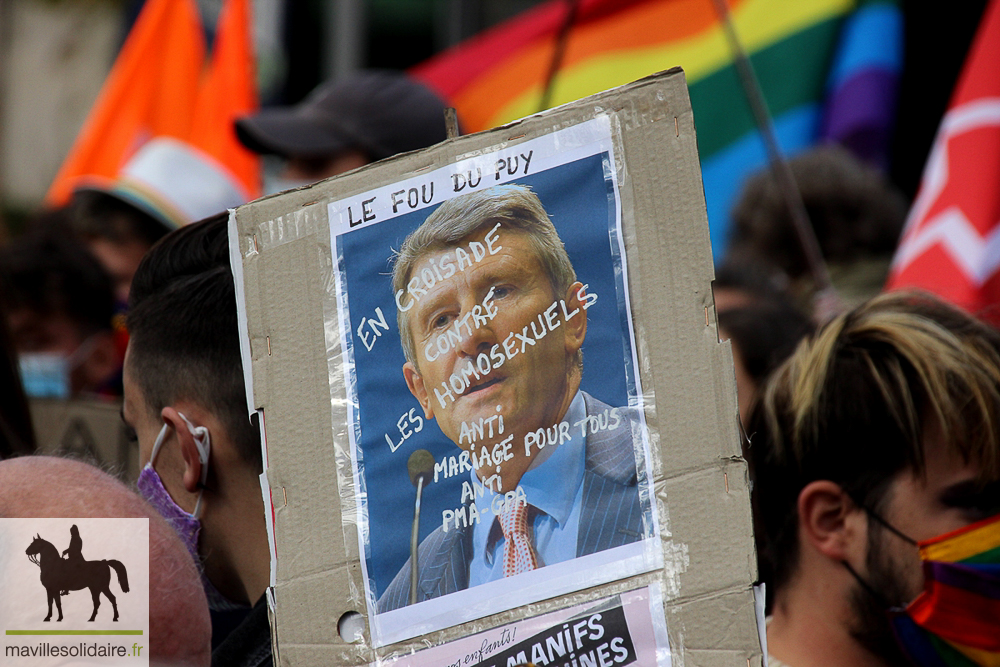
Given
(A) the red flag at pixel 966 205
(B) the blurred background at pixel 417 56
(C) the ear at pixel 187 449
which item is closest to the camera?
(C) the ear at pixel 187 449

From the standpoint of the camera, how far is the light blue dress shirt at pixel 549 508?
4.07 feet

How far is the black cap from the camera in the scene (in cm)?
328

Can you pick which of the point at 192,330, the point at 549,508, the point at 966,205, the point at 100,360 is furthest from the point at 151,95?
the point at 549,508

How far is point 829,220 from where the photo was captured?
3.90 m

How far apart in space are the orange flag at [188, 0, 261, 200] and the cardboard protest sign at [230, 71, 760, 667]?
397cm

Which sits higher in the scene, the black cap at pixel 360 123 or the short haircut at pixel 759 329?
the black cap at pixel 360 123

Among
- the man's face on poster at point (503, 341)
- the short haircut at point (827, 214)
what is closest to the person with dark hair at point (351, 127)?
the short haircut at point (827, 214)

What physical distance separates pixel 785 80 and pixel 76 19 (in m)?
7.02

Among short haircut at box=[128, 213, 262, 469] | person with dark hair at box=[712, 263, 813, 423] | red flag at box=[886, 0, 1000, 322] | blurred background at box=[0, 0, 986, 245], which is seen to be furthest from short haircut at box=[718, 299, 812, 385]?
short haircut at box=[128, 213, 262, 469]

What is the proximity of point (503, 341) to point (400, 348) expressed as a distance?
0.45ft

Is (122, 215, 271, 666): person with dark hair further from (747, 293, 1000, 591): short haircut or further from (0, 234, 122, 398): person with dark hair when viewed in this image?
(0, 234, 122, 398): person with dark hair

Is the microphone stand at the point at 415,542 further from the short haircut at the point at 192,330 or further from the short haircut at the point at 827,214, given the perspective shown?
the short haircut at the point at 827,214

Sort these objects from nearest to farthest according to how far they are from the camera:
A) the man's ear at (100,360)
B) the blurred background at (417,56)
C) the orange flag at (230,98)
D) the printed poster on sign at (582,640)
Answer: the printed poster on sign at (582,640) < the man's ear at (100,360) < the blurred background at (417,56) < the orange flag at (230,98)

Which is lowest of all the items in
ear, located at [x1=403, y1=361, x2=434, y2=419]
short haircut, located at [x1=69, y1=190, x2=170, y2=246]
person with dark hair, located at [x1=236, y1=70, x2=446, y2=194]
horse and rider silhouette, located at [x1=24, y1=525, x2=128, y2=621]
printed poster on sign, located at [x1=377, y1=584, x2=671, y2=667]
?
printed poster on sign, located at [x1=377, y1=584, x2=671, y2=667]
